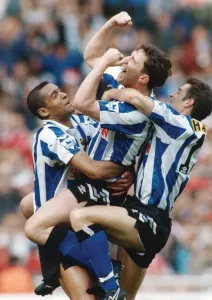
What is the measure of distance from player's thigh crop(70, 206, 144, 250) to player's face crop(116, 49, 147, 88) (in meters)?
0.91

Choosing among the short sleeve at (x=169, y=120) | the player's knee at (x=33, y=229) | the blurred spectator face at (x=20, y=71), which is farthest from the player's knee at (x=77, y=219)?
the blurred spectator face at (x=20, y=71)

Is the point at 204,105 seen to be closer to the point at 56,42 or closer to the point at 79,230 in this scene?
the point at 79,230

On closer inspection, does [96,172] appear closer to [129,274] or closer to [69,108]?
[69,108]

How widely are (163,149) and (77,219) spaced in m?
0.78

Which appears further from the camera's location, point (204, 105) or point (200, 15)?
point (200, 15)

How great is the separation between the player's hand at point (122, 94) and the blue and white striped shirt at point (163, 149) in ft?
0.19

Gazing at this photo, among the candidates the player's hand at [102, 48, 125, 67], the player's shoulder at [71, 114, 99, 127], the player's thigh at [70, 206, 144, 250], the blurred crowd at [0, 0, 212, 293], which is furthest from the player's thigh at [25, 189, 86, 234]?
the blurred crowd at [0, 0, 212, 293]

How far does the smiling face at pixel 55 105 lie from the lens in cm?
861

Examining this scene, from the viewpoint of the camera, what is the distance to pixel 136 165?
27.7 feet

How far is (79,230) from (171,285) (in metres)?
3.75

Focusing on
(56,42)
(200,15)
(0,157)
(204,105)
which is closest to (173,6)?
(200,15)

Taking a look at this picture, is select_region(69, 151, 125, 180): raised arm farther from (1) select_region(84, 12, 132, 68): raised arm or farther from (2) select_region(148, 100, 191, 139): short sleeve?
(1) select_region(84, 12, 132, 68): raised arm

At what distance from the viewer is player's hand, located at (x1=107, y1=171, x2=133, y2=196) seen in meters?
8.38

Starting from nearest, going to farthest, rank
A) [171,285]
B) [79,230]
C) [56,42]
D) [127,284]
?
[79,230] → [127,284] → [171,285] → [56,42]
